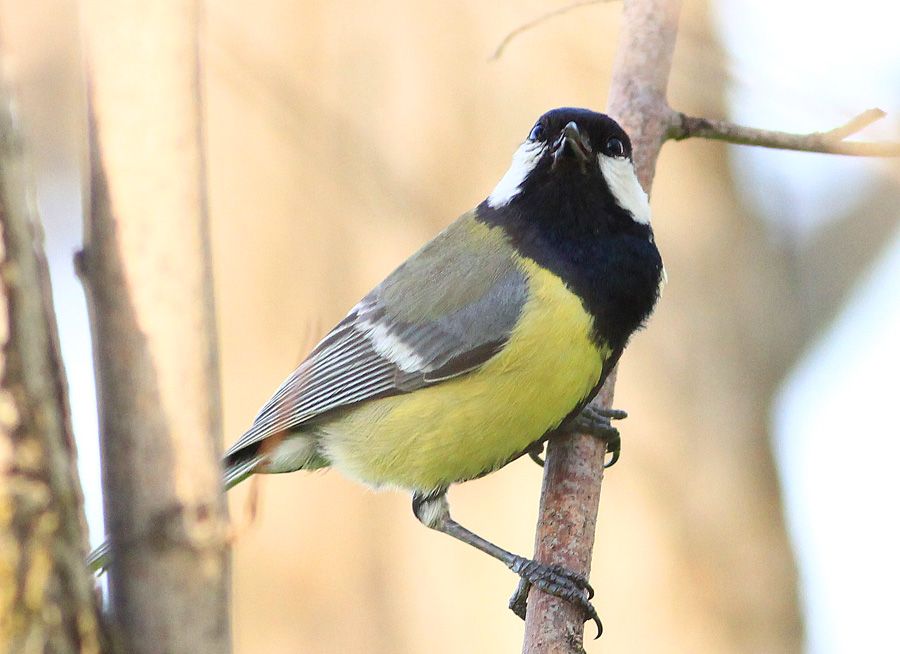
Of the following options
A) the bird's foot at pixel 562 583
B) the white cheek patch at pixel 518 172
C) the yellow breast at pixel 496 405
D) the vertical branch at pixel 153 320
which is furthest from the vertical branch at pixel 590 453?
the vertical branch at pixel 153 320

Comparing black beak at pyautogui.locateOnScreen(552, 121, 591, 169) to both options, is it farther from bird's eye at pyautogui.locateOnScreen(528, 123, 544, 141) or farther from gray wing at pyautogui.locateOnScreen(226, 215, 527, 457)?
gray wing at pyautogui.locateOnScreen(226, 215, 527, 457)

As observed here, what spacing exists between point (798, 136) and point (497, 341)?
40.4 inches

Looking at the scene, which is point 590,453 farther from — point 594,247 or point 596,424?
point 594,247

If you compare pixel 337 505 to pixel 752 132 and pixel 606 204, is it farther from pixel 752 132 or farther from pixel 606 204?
pixel 752 132

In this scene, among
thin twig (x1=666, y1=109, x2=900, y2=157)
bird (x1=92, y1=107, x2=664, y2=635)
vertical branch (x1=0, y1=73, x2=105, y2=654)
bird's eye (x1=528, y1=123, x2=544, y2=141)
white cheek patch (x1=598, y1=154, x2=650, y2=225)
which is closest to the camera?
vertical branch (x1=0, y1=73, x2=105, y2=654)

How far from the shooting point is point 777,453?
4.98 meters

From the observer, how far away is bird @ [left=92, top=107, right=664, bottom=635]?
288cm

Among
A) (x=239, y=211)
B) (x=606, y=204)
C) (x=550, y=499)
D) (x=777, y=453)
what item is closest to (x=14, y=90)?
(x=550, y=499)

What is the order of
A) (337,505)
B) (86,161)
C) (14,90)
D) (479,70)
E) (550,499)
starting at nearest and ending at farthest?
(14,90), (86,161), (550,499), (337,505), (479,70)

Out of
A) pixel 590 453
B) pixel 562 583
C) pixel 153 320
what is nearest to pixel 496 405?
→ pixel 590 453

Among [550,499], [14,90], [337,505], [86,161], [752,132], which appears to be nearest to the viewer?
[14,90]

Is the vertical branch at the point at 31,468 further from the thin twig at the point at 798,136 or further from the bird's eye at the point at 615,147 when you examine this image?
the thin twig at the point at 798,136

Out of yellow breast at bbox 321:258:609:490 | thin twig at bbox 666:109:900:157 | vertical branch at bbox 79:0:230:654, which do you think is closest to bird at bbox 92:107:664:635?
yellow breast at bbox 321:258:609:490

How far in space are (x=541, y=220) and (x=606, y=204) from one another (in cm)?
20
